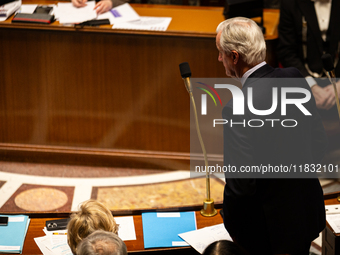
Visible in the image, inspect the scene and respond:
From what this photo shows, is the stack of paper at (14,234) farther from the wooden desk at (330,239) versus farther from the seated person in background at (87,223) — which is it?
the wooden desk at (330,239)

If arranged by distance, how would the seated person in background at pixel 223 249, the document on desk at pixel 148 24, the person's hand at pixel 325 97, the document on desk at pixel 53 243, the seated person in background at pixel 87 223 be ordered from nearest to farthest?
the seated person in background at pixel 223 249, the seated person in background at pixel 87 223, the document on desk at pixel 53 243, the person's hand at pixel 325 97, the document on desk at pixel 148 24

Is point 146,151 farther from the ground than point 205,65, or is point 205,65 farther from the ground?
point 205,65

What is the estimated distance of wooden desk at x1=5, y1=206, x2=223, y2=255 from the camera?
6.17ft

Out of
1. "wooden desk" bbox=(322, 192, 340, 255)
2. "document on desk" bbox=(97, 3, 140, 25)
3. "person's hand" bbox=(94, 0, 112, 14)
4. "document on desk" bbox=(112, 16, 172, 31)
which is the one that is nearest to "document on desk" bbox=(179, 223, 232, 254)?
"wooden desk" bbox=(322, 192, 340, 255)

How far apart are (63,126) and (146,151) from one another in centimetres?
73

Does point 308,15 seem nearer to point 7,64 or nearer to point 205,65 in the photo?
point 205,65

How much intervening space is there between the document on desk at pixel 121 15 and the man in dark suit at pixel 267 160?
207 cm

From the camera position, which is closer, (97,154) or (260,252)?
(260,252)

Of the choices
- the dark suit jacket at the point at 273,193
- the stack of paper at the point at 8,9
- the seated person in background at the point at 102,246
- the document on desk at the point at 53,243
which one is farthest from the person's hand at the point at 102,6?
the seated person in background at the point at 102,246

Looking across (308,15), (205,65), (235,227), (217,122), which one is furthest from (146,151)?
(235,227)

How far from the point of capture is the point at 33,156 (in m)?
3.91

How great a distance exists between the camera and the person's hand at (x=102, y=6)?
3736 millimetres

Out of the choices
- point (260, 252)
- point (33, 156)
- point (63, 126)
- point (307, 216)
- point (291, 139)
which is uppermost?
point (291, 139)

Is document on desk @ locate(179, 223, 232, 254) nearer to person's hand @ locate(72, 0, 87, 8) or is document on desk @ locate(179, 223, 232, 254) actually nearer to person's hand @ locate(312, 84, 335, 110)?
person's hand @ locate(312, 84, 335, 110)
